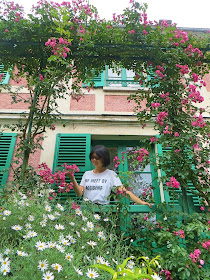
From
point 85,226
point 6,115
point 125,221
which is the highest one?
point 6,115

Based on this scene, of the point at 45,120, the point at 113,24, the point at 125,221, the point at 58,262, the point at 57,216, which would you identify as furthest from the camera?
the point at 113,24

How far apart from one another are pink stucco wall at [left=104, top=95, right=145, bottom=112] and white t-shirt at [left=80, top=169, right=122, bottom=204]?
8.58ft

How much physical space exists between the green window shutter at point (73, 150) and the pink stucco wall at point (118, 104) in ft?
3.28

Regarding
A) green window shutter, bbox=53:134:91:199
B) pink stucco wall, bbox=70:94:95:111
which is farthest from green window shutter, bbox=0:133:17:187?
pink stucco wall, bbox=70:94:95:111

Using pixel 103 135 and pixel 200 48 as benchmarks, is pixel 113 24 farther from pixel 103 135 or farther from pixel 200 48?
pixel 103 135

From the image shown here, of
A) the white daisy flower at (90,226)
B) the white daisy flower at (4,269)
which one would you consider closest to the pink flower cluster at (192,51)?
the white daisy flower at (90,226)

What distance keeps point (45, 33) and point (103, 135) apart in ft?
7.77

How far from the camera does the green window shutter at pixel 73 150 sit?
458 cm

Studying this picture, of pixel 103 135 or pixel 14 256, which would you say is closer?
pixel 14 256

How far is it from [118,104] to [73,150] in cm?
161

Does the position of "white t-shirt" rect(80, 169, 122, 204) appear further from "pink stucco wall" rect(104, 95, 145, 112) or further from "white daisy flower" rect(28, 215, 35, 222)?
"pink stucco wall" rect(104, 95, 145, 112)

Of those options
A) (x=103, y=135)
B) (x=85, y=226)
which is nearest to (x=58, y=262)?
(x=85, y=226)

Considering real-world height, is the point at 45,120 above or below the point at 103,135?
below

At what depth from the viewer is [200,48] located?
3.49 m
